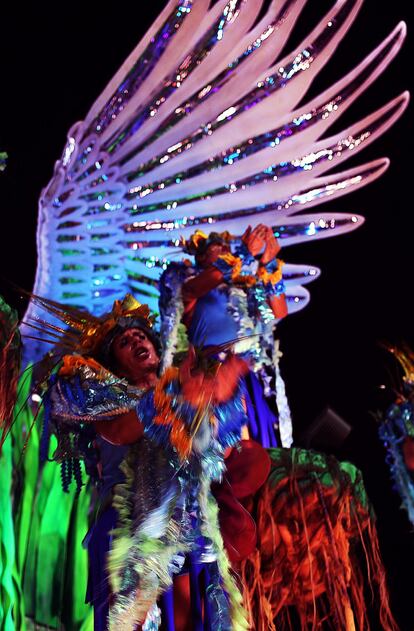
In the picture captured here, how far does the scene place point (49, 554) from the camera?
2.86 metres

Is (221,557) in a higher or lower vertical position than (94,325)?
lower

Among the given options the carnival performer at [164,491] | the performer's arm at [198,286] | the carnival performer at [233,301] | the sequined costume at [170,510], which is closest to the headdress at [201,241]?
the carnival performer at [233,301]

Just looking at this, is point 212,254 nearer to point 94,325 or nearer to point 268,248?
point 268,248

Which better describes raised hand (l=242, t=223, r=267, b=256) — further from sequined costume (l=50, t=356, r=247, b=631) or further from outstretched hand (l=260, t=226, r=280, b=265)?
sequined costume (l=50, t=356, r=247, b=631)

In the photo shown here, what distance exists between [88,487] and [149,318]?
0.80 meters

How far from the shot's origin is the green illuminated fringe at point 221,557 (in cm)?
183

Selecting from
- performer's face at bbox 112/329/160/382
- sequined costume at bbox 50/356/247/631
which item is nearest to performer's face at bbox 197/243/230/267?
performer's face at bbox 112/329/160/382

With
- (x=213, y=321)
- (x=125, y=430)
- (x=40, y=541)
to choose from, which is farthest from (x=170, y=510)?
(x=40, y=541)

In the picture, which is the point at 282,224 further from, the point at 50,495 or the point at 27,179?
the point at 50,495

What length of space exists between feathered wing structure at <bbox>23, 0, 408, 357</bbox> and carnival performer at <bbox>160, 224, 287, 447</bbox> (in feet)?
1.35

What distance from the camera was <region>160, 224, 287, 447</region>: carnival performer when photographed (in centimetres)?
278

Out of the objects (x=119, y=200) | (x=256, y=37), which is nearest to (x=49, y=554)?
(x=119, y=200)

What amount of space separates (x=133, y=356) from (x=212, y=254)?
2.32 ft

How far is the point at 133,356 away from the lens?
2.38 m
